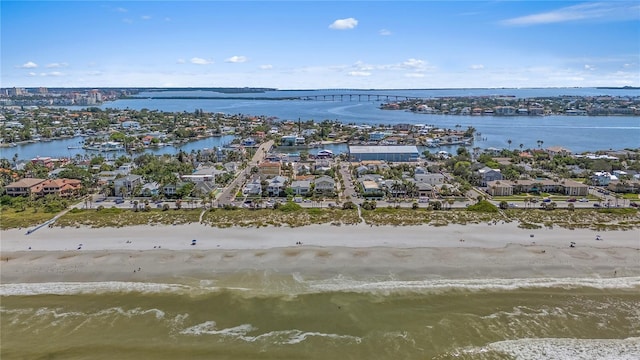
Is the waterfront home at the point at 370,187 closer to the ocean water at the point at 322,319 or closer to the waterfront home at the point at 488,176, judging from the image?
the waterfront home at the point at 488,176

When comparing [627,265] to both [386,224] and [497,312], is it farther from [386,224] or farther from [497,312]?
[386,224]

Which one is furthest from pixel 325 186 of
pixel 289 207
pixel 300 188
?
pixel 289 207

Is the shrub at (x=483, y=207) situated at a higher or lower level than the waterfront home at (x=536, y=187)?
lower

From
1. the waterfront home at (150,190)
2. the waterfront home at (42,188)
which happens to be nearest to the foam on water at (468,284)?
the waterfront home at (150,190)

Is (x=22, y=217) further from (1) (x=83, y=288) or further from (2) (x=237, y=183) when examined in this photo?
(2) (x=237, y=183)

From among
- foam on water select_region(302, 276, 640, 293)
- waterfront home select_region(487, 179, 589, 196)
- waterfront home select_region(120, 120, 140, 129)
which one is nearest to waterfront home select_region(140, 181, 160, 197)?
foam on water select_region(302, 276, 640, 293)

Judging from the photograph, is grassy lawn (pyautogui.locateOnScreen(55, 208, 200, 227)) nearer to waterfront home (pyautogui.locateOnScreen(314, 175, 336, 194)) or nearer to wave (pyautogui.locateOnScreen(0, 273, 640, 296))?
wave (pyautogui.locateOnScreen(0, 273, 640, 296))
